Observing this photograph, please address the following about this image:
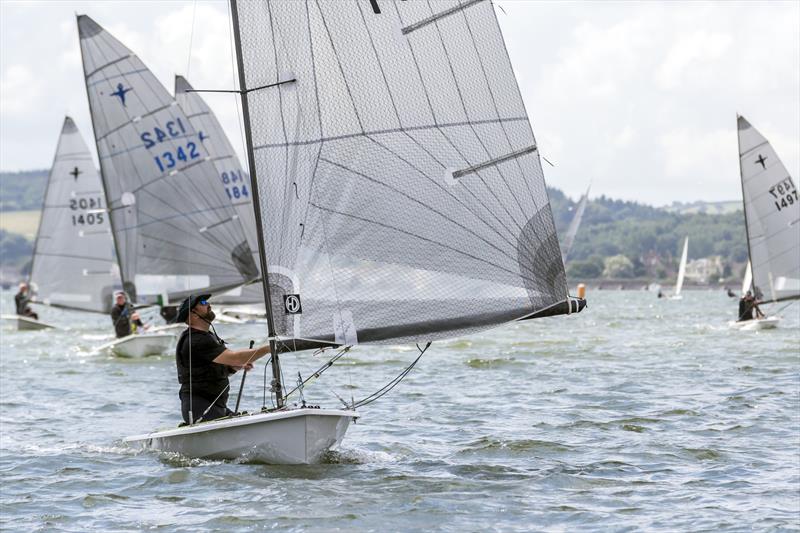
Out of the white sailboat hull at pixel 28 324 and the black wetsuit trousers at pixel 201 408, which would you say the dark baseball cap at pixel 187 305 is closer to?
the black wetsuit trousers at pixel 201 408

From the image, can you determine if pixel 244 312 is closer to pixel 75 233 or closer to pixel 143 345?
pixel 75 233

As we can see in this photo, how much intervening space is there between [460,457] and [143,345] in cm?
1495

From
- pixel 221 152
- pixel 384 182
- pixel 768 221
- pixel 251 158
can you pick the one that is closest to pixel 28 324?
pixel 221 152

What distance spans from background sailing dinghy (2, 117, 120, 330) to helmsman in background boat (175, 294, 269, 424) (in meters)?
26.9

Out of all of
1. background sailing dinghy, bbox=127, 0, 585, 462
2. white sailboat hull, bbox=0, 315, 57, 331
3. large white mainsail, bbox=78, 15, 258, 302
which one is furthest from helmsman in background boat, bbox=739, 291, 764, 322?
background sailing dinghy, bbox=127, 0, 585, 462

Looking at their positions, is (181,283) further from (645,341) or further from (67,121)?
(645,341)

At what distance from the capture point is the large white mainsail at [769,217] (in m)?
35.5

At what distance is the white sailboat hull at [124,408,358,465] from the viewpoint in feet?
37.4

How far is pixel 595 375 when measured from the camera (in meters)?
21.7

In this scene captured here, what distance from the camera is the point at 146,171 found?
31625mm

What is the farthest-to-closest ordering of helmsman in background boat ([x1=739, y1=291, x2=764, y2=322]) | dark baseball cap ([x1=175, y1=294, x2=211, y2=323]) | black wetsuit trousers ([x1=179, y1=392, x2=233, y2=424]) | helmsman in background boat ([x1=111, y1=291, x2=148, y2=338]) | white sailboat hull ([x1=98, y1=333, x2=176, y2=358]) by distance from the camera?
helmsman in background boat ([x1=739, y1=291, x2=764, y2=322]) → helmsman in background boat ([x1=111, y1=291, x2=148, y2=338]) → white sailboat hull ([x1=98, y1=333, x2=176, y2=358]) → black wetsuit trousers ([x1=179, y1=392, x2=233, y2=424]) → dark baseball cap ([x1=175, y1=294, x2=211, y2=323])

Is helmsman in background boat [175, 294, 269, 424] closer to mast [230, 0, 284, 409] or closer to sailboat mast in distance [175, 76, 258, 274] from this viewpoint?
mast [230, 0, 284, 409]

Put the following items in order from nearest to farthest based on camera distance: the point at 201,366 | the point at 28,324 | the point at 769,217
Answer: the point at 201,366
the point at 769,217
the point at 28,324

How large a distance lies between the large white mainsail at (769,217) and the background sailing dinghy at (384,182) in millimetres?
24549
